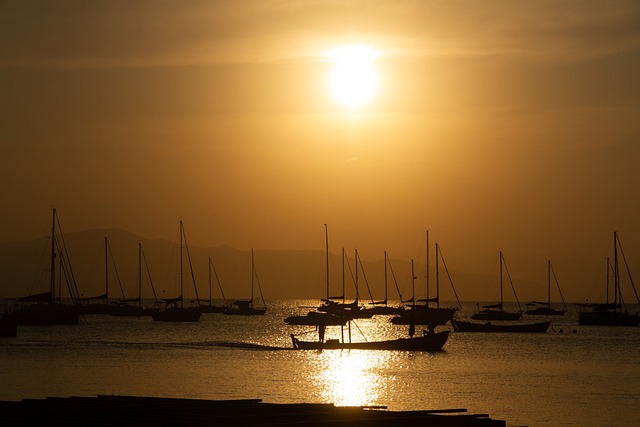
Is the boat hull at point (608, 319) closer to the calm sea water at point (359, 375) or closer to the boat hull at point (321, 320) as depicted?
the calm sea water at point (359, 375)

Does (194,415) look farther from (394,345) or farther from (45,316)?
(45,316)

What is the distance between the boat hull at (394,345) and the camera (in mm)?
72812

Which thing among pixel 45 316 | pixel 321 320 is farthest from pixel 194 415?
pixel 45 316

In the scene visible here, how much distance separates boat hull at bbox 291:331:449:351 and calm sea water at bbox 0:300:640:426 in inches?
33.6

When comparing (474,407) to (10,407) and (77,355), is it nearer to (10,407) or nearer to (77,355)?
(10,407)

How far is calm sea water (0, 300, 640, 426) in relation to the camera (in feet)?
150

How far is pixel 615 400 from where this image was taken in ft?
160

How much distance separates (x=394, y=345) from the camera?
73125 mm

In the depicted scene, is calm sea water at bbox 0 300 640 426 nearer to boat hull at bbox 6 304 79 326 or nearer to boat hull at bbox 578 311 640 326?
boat hull at bbox 6 304 79 326

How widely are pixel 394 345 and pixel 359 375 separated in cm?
1502

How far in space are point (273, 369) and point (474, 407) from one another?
66.8ft

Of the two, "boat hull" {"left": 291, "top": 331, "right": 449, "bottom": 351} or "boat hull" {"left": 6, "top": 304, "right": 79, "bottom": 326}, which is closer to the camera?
"boat hull" {"left": 291, "top": 331, "right": 449, "bottom": 351}

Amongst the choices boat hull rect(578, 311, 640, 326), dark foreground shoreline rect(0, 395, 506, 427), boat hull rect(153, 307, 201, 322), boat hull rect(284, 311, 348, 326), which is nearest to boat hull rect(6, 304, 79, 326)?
boat hull rect(153, 307, 201, 322)

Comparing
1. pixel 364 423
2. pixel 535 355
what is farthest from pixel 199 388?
pixel 535 355
